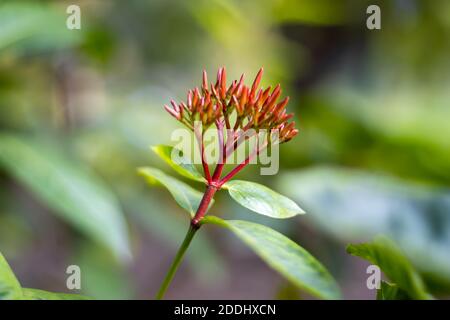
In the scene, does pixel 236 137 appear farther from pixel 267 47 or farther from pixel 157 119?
pixel 267 47

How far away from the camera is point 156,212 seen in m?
1.45

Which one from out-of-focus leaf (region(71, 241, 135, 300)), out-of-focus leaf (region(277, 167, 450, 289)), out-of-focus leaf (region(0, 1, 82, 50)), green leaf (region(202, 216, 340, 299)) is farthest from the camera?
out-of-focus leaf (region(71, 241, 135, 300))

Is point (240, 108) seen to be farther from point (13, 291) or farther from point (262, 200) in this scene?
point (13, 291)

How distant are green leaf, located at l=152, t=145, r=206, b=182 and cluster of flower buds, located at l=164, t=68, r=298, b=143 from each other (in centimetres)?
3

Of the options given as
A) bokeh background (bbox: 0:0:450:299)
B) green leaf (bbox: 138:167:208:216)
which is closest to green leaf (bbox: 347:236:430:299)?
green leaf (bbox: 138:167:208:216)

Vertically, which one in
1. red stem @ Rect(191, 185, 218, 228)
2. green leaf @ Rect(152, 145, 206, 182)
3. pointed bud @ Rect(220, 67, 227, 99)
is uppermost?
pointed bud @ Rect(220, 67, 227, 99)

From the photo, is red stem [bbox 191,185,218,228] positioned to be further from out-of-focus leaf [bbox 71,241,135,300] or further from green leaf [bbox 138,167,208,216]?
out-of-focus leaf [bbox 71,241,135,300]

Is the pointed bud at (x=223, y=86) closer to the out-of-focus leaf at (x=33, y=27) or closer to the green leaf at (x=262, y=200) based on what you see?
the green leaf at (x=262, y=200)

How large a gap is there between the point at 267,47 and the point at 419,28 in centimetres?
46

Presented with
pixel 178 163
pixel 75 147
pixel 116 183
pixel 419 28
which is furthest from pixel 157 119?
pixel 178 163

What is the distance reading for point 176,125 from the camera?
1.61 meters

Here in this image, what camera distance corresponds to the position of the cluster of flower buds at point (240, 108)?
1.42ft

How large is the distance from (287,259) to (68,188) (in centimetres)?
62

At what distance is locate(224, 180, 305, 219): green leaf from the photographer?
0.42 m
